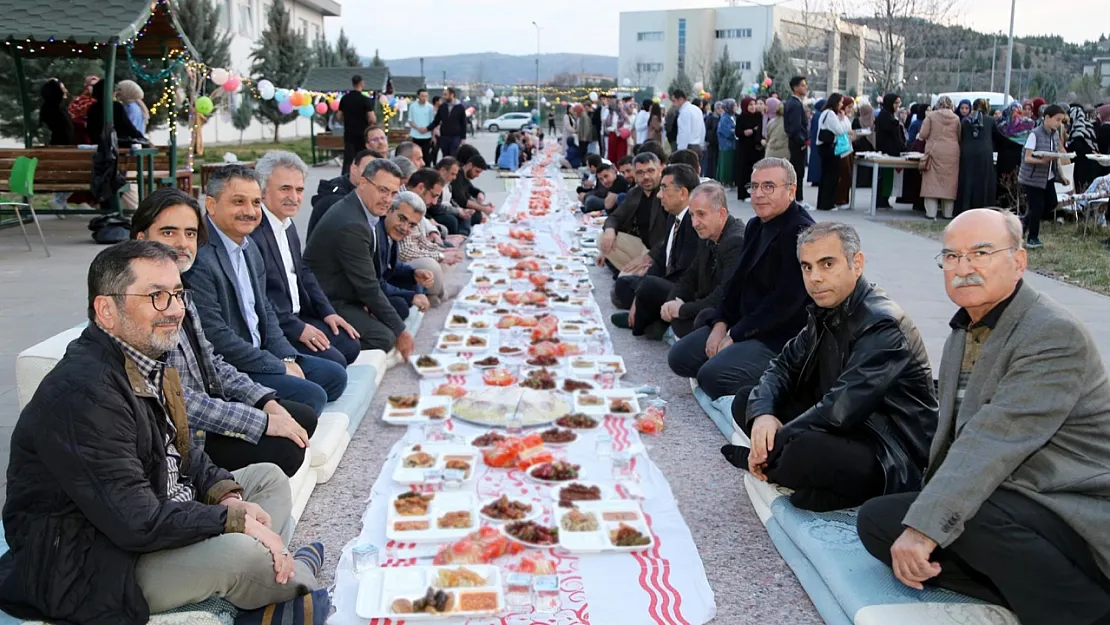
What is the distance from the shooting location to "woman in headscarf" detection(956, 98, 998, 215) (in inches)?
516

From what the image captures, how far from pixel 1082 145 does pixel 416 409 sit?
459 inches

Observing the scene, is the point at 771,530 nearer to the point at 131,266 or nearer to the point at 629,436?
the point at 629,436

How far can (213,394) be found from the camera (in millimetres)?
3615

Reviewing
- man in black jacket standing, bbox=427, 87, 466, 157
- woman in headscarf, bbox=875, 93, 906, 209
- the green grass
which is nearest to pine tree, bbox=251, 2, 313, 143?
man in black jacket standing, bbox=427, 87, 466, 157

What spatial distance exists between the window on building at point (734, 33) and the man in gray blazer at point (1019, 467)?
7633cm

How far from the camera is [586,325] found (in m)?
7.09

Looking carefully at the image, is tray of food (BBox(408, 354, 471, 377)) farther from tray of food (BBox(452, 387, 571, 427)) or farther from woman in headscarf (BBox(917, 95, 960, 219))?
woman in headscarf (BBox(917, 95, 960, 219))

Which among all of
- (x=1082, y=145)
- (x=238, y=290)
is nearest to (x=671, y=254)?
(x=238, y=290)

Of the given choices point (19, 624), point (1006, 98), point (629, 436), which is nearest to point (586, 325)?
point (629, 436)

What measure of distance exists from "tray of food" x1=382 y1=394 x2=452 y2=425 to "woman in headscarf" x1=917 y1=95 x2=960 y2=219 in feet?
34.3

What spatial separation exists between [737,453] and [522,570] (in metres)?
1.13

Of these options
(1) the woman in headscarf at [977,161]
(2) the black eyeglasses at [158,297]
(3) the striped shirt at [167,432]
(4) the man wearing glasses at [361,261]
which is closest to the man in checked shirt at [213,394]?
(3) the striped shirt at [167,432]

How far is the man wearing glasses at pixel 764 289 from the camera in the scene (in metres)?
5.08

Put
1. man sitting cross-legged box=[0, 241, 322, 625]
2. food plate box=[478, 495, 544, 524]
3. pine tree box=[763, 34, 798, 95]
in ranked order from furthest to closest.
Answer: pine tree box=[763, 34, 798, 95] → food plate box=[478, 495, 544, 524] → man sitting cross-legged box=[0, 241, 322, 625]
